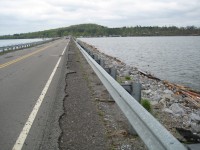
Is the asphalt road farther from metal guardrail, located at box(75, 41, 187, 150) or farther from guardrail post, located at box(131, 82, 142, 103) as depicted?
guardrail post, located at box(131, 82, 142, 103)

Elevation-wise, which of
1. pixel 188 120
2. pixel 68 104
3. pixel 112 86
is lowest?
pixel 188 120

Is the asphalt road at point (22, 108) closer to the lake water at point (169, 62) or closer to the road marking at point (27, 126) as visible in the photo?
the road marking at point (27, 126)

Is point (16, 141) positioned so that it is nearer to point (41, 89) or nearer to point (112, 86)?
point (112, 86)

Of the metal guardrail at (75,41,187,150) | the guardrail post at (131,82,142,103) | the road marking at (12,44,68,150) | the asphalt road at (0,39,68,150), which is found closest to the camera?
the metal guardrail at (75,41,187,150)

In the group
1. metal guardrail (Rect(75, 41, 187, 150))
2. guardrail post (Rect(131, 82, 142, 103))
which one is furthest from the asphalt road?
guardrail post (Rect(131, 82, 142, 103))

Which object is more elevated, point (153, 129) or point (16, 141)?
point (153, 129)

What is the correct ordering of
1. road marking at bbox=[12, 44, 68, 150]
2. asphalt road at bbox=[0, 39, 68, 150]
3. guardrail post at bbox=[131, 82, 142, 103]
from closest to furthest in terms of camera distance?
road marking at bbox=[12, 44, 68, 150]
asphalt road at bbox=[0, 39, 68, 150]
guardrail post at bbox=[131, 82, 142, 103]

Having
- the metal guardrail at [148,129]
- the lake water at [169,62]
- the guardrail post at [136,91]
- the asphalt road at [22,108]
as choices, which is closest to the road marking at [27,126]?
the asphalt road at [22,108]

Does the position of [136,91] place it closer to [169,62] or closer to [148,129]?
[148,129]

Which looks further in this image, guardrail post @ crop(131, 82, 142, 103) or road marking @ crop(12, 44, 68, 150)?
guardrail post @ crop(131, 82, 142, 103)

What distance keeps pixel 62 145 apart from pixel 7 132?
1.29 metres

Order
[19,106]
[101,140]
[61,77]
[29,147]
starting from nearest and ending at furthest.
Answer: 1. [29,147]
2. [101,140]
3. [19,106]
4. [61,77]

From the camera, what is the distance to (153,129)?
3297mm

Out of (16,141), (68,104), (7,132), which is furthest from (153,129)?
(68,104)
